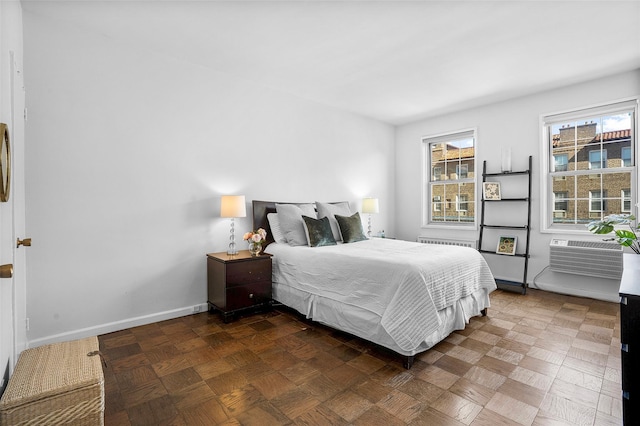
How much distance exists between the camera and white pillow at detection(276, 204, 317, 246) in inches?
147

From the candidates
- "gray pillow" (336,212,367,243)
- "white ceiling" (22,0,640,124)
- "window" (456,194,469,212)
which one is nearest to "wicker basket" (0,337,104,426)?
"white ceiling" (22,0,640,124)

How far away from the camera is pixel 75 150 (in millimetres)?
2715

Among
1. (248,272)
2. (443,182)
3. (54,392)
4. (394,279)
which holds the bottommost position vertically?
(54,392)

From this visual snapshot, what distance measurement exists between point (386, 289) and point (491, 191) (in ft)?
10.3

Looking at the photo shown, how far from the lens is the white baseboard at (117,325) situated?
2.60 meters

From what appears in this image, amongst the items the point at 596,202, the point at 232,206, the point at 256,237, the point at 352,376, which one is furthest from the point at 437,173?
the point at 352,376

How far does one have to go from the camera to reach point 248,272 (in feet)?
10.7

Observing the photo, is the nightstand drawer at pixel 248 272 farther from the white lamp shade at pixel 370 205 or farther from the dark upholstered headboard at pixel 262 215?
the white lamp shade at pixel 370 205

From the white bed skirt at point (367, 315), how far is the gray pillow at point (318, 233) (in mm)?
597

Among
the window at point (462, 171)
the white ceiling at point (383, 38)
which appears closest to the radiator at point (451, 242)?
the window at point (462, 171)

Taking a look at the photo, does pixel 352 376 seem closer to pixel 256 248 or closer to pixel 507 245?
pixel 256 248

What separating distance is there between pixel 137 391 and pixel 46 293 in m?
1.34

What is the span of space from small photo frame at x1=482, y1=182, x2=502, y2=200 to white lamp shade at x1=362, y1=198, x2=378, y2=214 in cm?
162

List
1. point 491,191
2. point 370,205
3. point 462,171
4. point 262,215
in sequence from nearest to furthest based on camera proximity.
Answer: point 262,215
point 491,191
point 370,205
point 462,171
